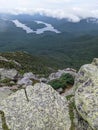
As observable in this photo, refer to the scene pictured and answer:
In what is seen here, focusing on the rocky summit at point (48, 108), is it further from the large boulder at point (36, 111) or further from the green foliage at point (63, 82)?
the green foliage at point (63, 82)

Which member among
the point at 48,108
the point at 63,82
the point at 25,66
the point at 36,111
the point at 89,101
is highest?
the point at 89,101

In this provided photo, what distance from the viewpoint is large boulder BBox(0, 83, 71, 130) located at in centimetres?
1931

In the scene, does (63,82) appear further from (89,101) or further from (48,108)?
(89,101)

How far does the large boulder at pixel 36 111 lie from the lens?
760 inches

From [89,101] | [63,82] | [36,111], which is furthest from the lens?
[63,82]

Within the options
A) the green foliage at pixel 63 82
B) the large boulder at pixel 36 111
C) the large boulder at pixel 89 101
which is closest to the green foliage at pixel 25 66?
the green foliage at pixel 63 82

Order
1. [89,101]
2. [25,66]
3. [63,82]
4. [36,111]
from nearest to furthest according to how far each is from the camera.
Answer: [89,101]
[36,111]
[63,82]
[25,66]

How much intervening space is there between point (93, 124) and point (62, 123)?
126 inches

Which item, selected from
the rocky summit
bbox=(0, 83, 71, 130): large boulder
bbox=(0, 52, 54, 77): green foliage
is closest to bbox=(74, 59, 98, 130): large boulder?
the rocky summit

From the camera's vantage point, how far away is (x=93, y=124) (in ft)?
55.2

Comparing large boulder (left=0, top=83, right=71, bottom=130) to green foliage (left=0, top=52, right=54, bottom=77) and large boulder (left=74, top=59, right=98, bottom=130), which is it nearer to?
large boulder (left=74, top=59, right=98, bottom=130)

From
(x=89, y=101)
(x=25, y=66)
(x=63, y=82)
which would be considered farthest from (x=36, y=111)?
(x=25, y=66)

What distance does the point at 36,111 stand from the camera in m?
19.8

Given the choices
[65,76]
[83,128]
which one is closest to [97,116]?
[83,128]
